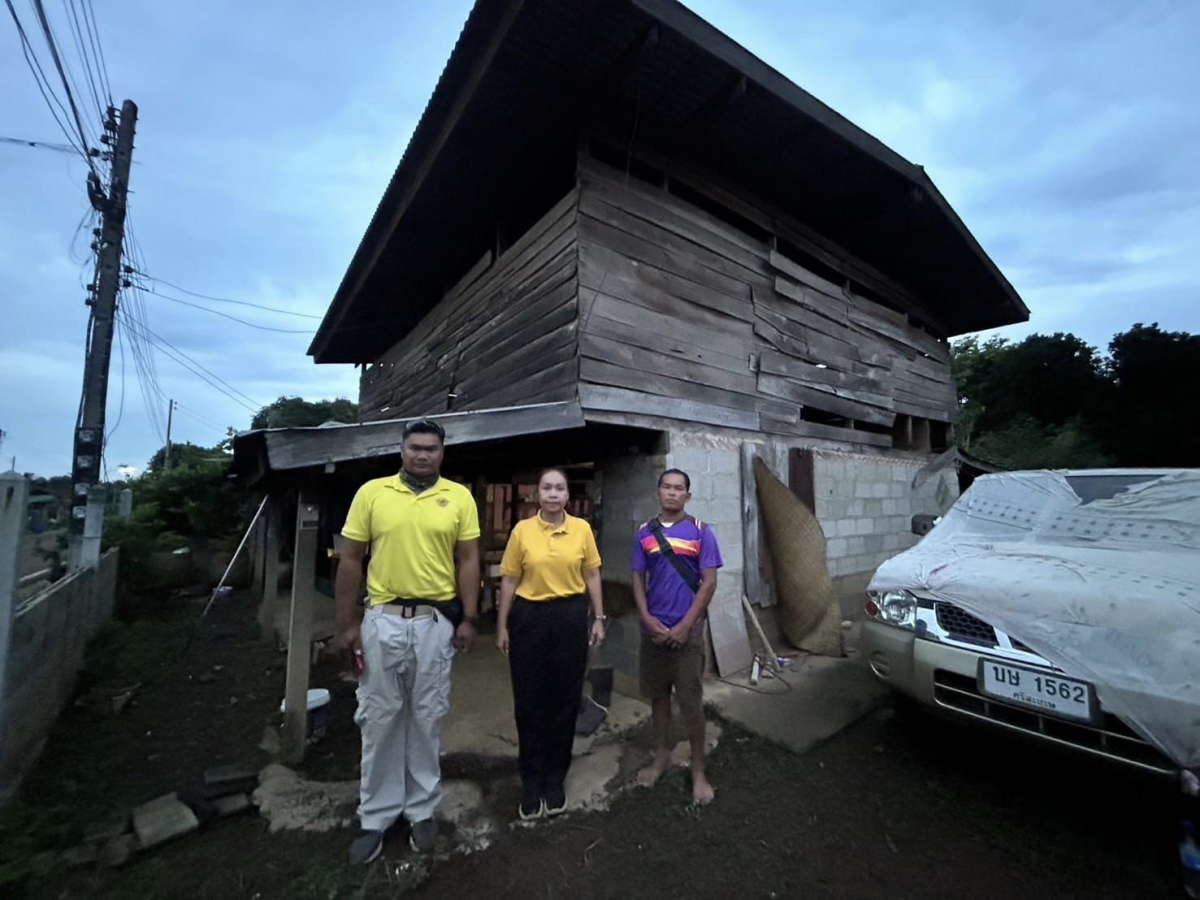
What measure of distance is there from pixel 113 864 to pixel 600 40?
561 centimetres

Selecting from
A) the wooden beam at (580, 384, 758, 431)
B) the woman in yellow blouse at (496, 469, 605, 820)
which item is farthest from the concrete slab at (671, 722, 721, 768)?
the wooden beam at (580, 384, 758, 431)


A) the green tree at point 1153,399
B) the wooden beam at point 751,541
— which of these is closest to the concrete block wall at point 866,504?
the wooden beam at point 751,541

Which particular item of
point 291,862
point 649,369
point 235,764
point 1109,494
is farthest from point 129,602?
point 1109,494

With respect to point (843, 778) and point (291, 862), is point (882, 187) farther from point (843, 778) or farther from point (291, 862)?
point (291, 862)

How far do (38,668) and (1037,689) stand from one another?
5.52m

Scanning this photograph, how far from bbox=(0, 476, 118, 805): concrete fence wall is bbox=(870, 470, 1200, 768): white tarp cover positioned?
464 centimetres

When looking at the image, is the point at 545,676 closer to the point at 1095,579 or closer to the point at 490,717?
the point at 490,717

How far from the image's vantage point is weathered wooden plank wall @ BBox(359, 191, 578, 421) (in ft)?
15.0

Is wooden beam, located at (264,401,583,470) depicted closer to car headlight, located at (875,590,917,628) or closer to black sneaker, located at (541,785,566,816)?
black sneaker, located at (541,785,566,816)

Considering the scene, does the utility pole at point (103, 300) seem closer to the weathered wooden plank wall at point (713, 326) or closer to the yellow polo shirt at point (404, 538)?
the yellow polo shirt at point (404, 538)

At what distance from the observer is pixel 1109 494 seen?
10.6 ft

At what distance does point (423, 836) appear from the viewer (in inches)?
97.7

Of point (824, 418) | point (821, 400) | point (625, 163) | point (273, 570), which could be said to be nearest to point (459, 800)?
point (273, 570)

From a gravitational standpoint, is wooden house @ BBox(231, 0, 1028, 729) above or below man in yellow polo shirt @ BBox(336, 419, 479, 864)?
above
